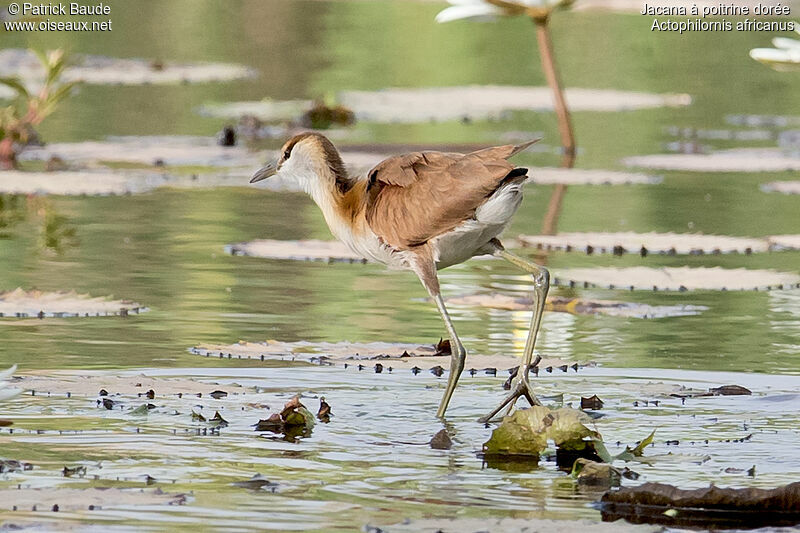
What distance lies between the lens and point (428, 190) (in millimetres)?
6906

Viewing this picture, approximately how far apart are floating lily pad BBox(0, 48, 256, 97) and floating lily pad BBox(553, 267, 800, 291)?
11129 mm

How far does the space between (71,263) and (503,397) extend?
152 inches

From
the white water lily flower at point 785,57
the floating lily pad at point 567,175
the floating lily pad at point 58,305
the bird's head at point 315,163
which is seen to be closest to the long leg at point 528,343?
the bird's head at point 315,163

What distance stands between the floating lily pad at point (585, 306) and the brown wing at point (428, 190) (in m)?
2.18

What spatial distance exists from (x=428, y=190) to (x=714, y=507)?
2.06m

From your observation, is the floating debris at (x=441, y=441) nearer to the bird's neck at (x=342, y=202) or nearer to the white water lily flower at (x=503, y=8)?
the bird's neck at (x=342, y=202)

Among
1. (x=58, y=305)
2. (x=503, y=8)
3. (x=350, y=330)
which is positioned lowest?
(x=350, y=330)

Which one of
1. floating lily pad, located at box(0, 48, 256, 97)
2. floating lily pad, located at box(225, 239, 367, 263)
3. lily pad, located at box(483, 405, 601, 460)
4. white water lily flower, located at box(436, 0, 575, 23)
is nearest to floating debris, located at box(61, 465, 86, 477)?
lily pad, located at box(483, 405, 601, 460)

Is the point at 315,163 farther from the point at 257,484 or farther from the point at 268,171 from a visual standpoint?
the point at 257,484

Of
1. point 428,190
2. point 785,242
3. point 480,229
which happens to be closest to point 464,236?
point 480,229

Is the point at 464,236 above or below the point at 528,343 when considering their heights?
above

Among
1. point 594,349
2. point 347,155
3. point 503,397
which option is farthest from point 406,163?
point 347,155

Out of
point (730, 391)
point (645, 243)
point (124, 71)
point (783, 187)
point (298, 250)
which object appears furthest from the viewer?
point (124, 71)

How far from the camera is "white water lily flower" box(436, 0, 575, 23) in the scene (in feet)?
48.1
